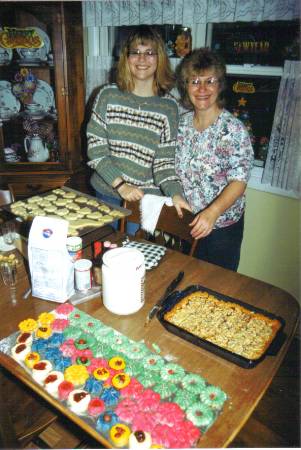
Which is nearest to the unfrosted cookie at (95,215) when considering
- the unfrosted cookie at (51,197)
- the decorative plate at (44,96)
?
the unfrosted cookie at (51,197)

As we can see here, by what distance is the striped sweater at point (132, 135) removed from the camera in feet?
6.06

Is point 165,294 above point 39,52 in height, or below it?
below

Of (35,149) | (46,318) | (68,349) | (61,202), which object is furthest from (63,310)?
(35,149)

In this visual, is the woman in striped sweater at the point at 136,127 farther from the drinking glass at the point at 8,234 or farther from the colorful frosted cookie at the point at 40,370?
the colorful frosted cookie at the point at 40,370

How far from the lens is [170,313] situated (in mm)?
1084

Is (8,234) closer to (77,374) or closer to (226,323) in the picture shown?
(77,374)

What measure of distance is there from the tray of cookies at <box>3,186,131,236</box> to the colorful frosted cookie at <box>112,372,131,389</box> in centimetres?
73

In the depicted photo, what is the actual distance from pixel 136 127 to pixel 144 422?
1.41m

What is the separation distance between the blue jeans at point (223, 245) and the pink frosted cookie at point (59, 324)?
917 millimetres

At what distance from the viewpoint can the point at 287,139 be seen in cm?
206

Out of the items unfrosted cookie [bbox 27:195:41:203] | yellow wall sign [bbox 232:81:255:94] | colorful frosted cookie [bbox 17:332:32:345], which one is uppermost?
yellow wall sign [bbox 232:81:255:94]

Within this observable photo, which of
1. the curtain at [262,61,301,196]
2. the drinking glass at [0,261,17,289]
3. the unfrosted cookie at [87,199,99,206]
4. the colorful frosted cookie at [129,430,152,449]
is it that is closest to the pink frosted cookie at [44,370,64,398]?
the colorful frosted cookie at [129,430,152,449]

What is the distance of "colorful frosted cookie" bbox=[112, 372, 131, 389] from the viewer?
88cm

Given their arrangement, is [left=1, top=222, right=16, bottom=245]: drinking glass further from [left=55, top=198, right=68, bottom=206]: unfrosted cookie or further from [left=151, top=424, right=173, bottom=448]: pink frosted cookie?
[left=151, top=424, right=173, bottom=448]: pink frosted cookie
